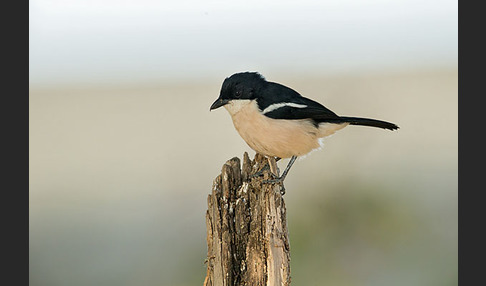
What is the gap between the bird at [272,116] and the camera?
568 centimetres

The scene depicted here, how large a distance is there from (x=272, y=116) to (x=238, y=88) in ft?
1.38

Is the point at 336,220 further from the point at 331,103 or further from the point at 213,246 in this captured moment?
the point at 213,246

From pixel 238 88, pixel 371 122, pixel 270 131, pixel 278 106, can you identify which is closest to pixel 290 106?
pixel 278 106

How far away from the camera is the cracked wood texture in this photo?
4855 mm

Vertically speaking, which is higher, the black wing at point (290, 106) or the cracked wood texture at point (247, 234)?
the black wing at point (290, 106)

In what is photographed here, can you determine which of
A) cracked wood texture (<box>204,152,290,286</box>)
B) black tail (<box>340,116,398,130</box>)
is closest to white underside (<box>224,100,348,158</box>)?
black tail (<box>340,116,398,130</box>)

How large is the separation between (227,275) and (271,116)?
5.29 ft

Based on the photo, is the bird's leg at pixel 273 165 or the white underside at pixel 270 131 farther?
the white underside at pixel 270 131

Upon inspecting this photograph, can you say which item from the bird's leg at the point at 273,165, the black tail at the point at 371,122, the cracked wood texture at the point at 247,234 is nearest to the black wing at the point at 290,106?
the black tail at the point at 371,122

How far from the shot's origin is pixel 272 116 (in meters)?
5.71

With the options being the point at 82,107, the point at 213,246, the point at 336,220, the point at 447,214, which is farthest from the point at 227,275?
the point at 82,107

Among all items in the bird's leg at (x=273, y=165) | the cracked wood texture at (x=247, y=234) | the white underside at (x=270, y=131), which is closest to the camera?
the cracked wood texture at (x=247, y=234)

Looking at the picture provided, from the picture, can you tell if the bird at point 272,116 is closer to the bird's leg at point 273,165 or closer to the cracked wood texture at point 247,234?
the bird's leg at point 273,165

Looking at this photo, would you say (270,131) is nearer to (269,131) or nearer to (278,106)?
(269,131)
